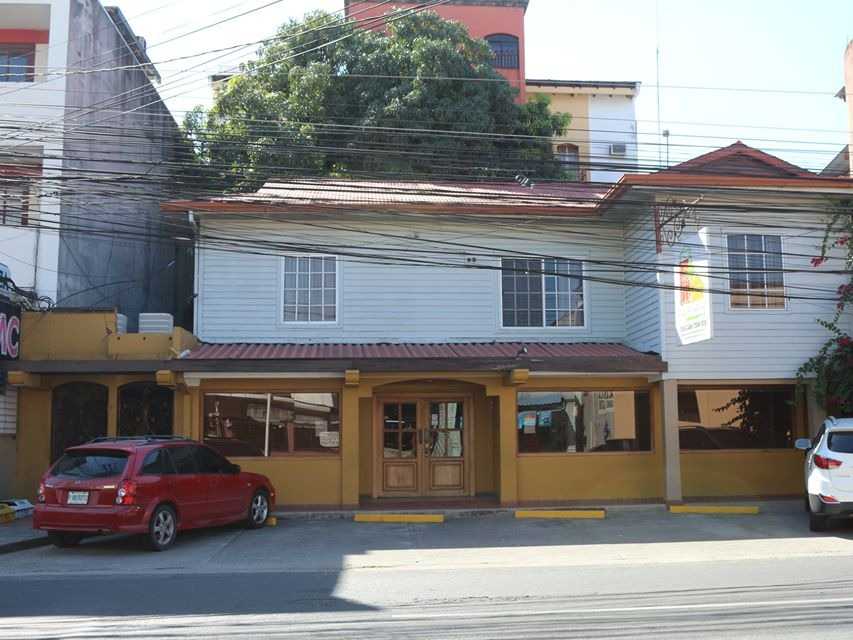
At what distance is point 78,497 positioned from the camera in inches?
489

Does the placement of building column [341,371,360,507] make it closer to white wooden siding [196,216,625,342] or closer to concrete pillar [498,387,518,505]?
white wooden siding [196,216,625,342]

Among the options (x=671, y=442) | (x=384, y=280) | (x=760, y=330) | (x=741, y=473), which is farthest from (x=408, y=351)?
(x=741, y=473)

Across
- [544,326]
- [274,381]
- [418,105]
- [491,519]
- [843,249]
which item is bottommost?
[491,519]

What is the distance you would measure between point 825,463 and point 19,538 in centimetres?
1227

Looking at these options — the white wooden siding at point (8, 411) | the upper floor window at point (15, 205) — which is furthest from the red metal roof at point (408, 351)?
the upper floor window at point (15, 205)

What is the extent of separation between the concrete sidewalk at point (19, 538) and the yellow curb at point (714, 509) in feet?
36.1

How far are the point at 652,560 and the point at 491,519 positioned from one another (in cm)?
490

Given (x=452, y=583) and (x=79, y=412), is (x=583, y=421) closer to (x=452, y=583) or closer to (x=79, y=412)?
(x=452, y=583)

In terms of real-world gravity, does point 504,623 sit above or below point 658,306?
below

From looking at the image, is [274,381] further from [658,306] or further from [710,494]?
[710,494]

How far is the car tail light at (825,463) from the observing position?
1346 cm

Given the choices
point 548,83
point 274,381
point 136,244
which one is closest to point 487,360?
point 274,381

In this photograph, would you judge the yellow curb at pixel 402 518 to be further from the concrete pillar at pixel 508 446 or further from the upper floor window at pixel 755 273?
the upper floor window at pixel 755 273

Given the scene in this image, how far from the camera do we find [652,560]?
11.8m
